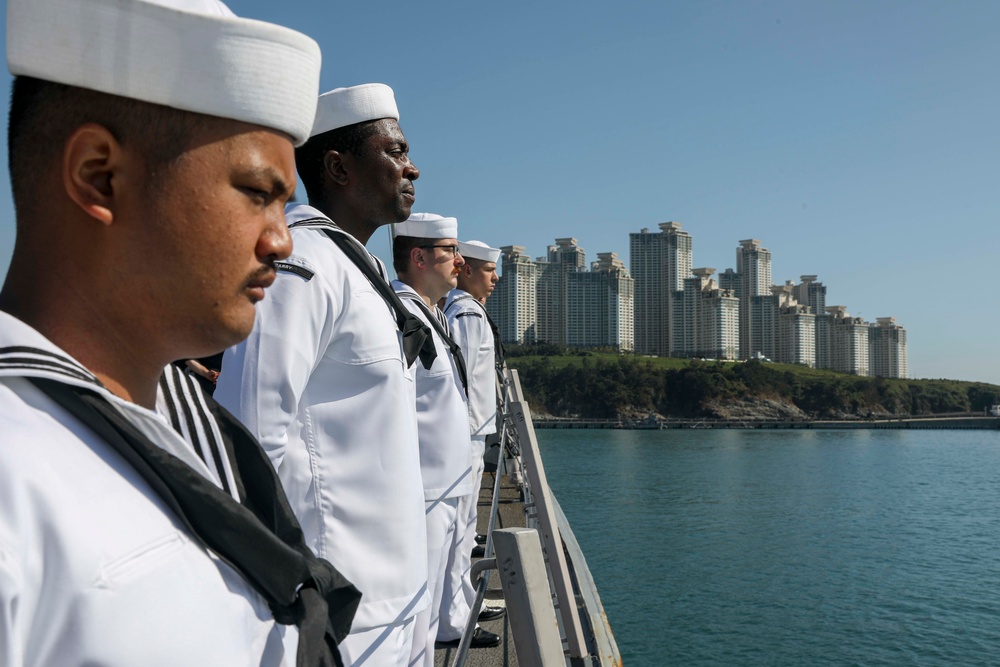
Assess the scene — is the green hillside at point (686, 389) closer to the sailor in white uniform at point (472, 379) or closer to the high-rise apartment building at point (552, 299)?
the high-rise apartment building at point (552, 299)

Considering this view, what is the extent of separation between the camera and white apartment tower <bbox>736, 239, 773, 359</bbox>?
117 meters

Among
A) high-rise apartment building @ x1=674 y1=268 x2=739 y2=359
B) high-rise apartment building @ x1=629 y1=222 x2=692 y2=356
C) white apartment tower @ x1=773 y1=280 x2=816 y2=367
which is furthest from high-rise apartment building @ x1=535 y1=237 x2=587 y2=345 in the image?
white apartment tower @ x1=773 y1=280 x2=816 y2=367

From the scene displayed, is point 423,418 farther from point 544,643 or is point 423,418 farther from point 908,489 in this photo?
point 908,489

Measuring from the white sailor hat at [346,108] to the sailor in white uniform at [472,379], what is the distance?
2.09m

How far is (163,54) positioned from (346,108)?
1.47 meters

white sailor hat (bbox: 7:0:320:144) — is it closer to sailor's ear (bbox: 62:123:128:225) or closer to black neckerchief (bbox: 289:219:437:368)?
sailor's ear (bbox: 62:123:128:225)

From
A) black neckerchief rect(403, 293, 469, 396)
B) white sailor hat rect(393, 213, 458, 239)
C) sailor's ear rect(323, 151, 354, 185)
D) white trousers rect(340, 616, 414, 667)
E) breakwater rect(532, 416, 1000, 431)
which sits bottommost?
breakwater rect(532, 416, 1000, 431)

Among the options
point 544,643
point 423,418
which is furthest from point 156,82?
point 423,418

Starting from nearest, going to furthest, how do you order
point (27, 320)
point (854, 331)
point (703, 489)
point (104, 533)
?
1. point (104, 533)
2. point (27, 320)
3. point (703, 489)
4. point (854, 331)

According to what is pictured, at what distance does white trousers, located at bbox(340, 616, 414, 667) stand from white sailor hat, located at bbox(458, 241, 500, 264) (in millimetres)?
4193

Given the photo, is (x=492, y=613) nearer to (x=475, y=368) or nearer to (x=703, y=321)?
(x=475, y=368)

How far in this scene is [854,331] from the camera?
119625 millimetres

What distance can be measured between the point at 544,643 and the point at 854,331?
128393mm

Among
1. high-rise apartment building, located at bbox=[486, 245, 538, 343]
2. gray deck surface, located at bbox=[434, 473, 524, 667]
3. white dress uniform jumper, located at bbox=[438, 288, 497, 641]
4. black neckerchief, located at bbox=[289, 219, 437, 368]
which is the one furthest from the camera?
high-rise apartment building, located at bbox=[486, 245, 538, 343]
